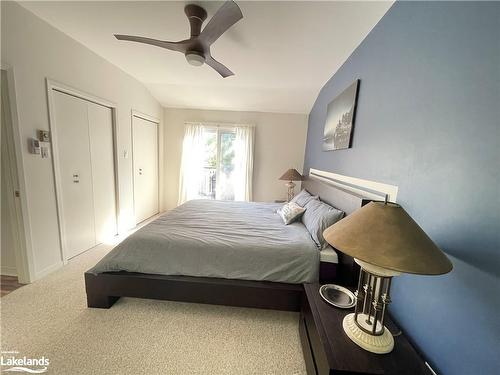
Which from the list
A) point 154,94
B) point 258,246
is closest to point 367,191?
point 258,246

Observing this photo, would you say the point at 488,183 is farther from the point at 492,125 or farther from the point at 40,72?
the point at 40,72

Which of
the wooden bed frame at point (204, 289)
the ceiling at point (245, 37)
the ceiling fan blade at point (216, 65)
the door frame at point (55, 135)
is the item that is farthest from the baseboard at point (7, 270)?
the ceiling fan blade at point (216, 65)

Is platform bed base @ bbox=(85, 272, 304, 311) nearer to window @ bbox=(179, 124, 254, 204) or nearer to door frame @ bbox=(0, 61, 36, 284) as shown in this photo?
door frame @ bbox=(0, 61, 36, 284)

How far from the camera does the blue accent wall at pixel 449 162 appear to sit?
753 mm

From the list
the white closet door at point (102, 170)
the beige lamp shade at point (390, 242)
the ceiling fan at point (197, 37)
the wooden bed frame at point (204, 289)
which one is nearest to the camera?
the beige lamp shade at point (390, 242)

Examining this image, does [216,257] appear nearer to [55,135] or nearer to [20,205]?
[20,205]

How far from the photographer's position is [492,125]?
76 centimetres

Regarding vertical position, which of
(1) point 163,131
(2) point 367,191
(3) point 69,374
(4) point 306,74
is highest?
(4) point 306,74

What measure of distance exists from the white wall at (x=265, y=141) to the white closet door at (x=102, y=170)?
5.10ft

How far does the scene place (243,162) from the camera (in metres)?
4.41

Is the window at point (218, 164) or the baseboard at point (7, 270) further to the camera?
the window at point (218, 164)

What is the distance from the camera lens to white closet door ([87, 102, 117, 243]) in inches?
108

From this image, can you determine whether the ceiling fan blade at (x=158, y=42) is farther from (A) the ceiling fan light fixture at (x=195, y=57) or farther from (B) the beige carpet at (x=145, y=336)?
(B) the beige carpet at (x=145, y=336)

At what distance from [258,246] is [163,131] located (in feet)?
12.6
